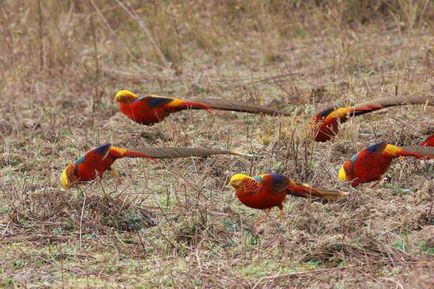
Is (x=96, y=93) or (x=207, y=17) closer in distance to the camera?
(x=96, y=93)

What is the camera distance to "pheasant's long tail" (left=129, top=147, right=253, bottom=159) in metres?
6.09

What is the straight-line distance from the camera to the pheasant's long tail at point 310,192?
5.11 m

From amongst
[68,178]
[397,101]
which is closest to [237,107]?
[397,101]

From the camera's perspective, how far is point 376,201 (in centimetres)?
533

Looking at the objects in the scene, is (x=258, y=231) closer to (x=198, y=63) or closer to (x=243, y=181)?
(x=243, y=181)

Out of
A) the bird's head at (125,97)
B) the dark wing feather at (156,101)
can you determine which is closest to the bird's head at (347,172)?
the dark wing feather at (156,101)

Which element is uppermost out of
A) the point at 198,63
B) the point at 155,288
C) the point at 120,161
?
the point at 155,288

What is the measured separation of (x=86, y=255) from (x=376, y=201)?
5.01 ft

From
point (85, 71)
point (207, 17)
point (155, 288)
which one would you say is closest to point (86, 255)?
point (155, 288)

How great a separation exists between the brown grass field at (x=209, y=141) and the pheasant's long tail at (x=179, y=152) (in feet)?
0.32

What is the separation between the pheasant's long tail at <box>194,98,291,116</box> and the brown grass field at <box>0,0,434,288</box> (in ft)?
0.28

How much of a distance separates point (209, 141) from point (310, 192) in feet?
6.73

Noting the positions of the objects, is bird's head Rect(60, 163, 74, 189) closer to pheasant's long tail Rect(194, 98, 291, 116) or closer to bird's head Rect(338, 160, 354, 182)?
bird's head Rect(338, 160, 354, 182)

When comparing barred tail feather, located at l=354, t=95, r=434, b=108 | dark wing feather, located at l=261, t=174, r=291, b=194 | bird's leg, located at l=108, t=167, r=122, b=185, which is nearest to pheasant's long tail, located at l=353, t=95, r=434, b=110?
barred tail feather, located at l=354, t=95, r=434, b=108
